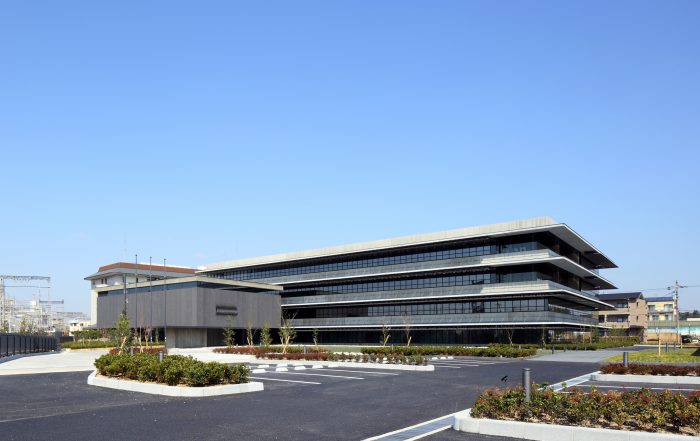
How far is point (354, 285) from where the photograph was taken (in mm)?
90250

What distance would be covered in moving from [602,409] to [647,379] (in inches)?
628

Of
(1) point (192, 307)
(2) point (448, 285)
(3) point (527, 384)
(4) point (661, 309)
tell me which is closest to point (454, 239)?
(2) point (448, 285)

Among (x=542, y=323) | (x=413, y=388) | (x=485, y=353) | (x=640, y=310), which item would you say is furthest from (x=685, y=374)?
(x=640, y=310)

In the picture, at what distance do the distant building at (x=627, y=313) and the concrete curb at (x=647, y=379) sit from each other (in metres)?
108

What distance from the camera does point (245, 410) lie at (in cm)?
1714

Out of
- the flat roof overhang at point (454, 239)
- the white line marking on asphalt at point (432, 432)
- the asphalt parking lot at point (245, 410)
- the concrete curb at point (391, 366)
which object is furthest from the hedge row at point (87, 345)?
the white line marking on asphalt at point (432, 432)

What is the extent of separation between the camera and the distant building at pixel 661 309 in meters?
150

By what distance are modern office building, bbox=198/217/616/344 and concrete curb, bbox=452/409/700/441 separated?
186 feet

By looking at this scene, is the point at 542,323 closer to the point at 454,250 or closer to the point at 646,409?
the point at 454,250

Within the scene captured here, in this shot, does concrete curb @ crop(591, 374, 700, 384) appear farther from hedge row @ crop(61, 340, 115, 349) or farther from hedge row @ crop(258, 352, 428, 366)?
hedge row @ crop(61, 340, 115, 349)

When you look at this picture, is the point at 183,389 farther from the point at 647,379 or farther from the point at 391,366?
the point at 647,379

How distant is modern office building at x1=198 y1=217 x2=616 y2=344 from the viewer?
69750mm

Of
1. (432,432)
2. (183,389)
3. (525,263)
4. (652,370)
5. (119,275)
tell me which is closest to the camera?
(432,432)

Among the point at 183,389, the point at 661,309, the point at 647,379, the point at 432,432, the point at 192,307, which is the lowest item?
the point at 661,309
